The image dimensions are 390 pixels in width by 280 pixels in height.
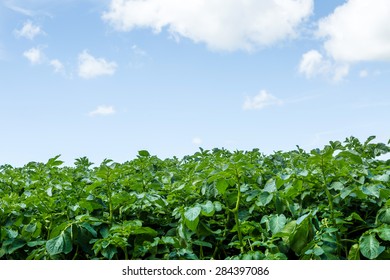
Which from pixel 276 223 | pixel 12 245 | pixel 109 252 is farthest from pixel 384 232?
pixel 12 245

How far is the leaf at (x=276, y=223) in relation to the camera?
2.70 metres

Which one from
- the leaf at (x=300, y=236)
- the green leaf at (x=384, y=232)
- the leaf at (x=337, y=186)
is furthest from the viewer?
the leaf at (x=337, y=186)

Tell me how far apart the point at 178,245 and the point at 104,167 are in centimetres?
69

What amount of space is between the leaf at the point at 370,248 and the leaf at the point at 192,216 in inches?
33.5

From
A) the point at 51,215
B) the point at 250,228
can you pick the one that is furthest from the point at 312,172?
the point at 51,215

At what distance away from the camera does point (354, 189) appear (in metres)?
2.69

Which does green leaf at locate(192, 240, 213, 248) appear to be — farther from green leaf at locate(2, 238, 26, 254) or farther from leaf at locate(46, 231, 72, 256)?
green leaf at locate(2, 238, 26, 254)

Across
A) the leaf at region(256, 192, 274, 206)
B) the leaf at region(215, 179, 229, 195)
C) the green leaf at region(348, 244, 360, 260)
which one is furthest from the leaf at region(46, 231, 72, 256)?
the green leaf at region(348, 244, 360, 260)

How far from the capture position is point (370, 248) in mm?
2498

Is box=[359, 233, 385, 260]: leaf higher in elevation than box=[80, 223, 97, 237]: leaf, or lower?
lower

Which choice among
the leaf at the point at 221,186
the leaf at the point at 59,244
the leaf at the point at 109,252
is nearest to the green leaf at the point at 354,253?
the leaf at the point at 221,186

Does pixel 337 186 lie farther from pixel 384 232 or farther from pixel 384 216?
pixel 384 232

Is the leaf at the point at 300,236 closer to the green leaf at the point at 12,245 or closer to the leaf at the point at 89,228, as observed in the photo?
the leaf at the point at 89,228

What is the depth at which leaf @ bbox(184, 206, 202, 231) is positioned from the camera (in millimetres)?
2683
